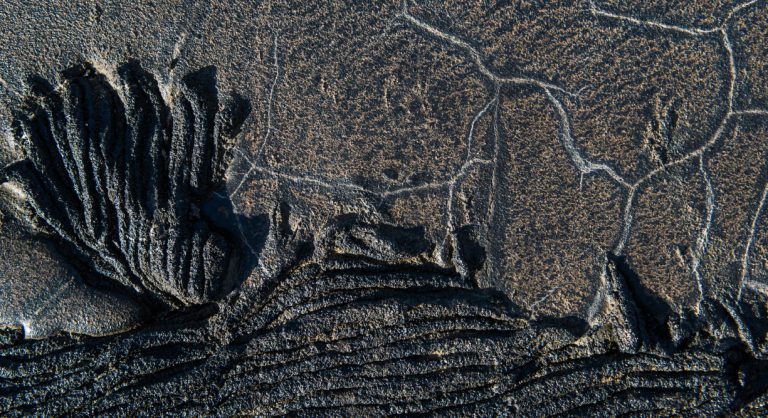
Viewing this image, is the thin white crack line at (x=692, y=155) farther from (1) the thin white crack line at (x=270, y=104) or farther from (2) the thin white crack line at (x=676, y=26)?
(1) the thin white crack line at (x=270, y=104)

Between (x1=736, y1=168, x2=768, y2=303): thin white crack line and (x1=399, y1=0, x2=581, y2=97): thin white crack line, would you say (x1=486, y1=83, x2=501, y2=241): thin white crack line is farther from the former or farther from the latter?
(x1=736, y1=168, x2=768, y2=303): thin white crack line

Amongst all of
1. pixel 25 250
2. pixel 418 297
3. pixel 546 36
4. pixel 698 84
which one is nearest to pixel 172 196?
pixel 25 250

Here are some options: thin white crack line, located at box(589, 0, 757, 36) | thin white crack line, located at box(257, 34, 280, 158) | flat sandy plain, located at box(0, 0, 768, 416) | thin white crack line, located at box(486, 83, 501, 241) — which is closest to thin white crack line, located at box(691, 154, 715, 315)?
flat sandy plain, located at box(0, 0, 768, 416)

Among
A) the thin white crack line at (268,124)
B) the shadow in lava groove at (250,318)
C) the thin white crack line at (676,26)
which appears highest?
the thin white crack line at (676,26)

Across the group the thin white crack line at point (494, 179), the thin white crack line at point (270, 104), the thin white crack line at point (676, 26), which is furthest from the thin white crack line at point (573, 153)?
the thin white crack line at point (270, 104)

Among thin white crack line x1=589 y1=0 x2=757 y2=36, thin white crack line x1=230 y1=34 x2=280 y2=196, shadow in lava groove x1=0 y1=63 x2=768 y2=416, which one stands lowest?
shadow in lava groove x1=0 y1=63 x2=768 y2=416

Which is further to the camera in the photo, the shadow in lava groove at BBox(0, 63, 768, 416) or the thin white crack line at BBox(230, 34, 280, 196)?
the thin white crack line at BBox(230, 34, 280, 196)

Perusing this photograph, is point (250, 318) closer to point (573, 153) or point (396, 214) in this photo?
point (396, 214)

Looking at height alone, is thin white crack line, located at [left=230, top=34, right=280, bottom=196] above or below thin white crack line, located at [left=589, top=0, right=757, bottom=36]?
below

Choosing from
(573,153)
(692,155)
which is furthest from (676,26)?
(573,153)
